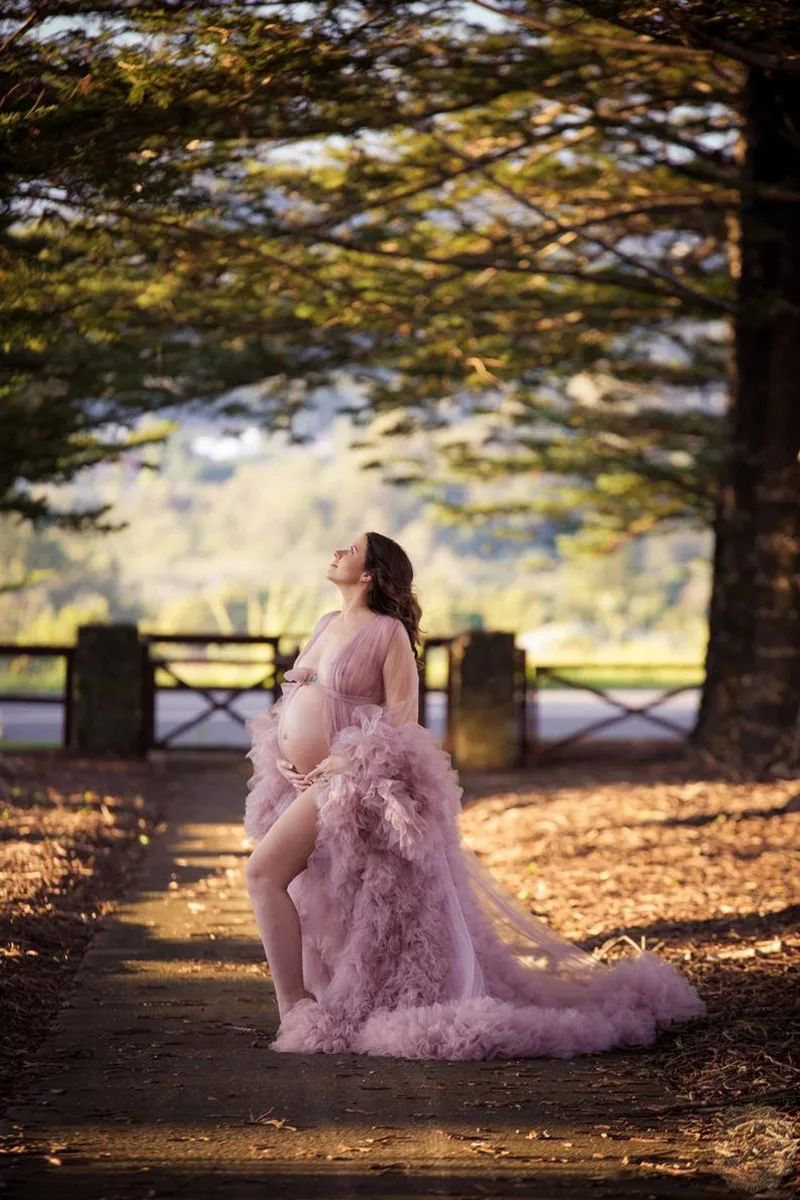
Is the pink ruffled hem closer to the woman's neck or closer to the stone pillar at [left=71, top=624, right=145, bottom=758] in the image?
the woman's neck

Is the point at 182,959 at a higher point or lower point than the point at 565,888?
higher

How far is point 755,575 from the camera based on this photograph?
1348 cm

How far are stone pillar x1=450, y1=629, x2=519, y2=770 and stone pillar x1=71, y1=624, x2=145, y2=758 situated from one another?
11.3 ft

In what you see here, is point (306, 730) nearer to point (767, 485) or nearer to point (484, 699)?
point (767, 485)

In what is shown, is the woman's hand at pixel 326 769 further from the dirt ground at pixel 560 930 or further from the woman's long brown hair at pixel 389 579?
the dirt ground at pixel 560 930

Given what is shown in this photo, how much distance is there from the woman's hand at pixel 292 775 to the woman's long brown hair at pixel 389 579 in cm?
68

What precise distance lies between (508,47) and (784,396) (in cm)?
420

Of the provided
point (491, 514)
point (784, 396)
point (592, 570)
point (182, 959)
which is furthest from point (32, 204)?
point (592, 570)

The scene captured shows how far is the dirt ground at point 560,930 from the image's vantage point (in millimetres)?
4508

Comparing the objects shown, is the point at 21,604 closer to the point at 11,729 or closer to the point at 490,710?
the point at 11,729

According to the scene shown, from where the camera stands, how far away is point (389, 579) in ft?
20.7

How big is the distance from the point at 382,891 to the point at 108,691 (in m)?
10.8

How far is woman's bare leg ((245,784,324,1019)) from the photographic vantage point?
6090mm

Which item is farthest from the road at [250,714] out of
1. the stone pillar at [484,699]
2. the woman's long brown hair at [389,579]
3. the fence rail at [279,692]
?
the woman's long brown hair at [389,579]
